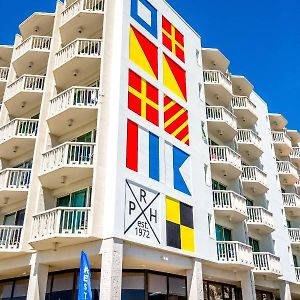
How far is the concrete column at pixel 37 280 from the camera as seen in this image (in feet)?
59.4

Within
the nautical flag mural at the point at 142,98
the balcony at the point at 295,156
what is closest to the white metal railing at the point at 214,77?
the nautical flag mural at the point at 142,98

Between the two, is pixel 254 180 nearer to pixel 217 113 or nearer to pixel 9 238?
pixel 217 113

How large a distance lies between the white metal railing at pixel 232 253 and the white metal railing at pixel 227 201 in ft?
7.95

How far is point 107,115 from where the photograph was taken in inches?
767

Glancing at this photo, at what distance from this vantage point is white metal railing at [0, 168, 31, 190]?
70.4ft

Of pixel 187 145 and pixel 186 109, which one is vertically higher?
pixel 186 109

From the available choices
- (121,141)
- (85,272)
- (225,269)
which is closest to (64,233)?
(85,272)

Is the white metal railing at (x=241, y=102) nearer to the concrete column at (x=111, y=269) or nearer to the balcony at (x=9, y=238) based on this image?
the concrete column at (x=111, y=269)

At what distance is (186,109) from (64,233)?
1168 centimetres

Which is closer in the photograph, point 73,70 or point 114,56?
point 114,56

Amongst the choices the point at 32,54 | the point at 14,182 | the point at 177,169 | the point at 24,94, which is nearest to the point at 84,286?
the point at 177,169

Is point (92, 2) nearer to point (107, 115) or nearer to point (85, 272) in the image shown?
point (107, 115)

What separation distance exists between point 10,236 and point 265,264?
1693cm

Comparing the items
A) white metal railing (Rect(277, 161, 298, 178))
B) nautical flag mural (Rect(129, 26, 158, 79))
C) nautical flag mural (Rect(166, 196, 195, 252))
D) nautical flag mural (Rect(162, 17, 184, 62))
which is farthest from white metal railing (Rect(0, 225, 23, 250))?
white metal railing (Rect(277, 161, 298, 178))
